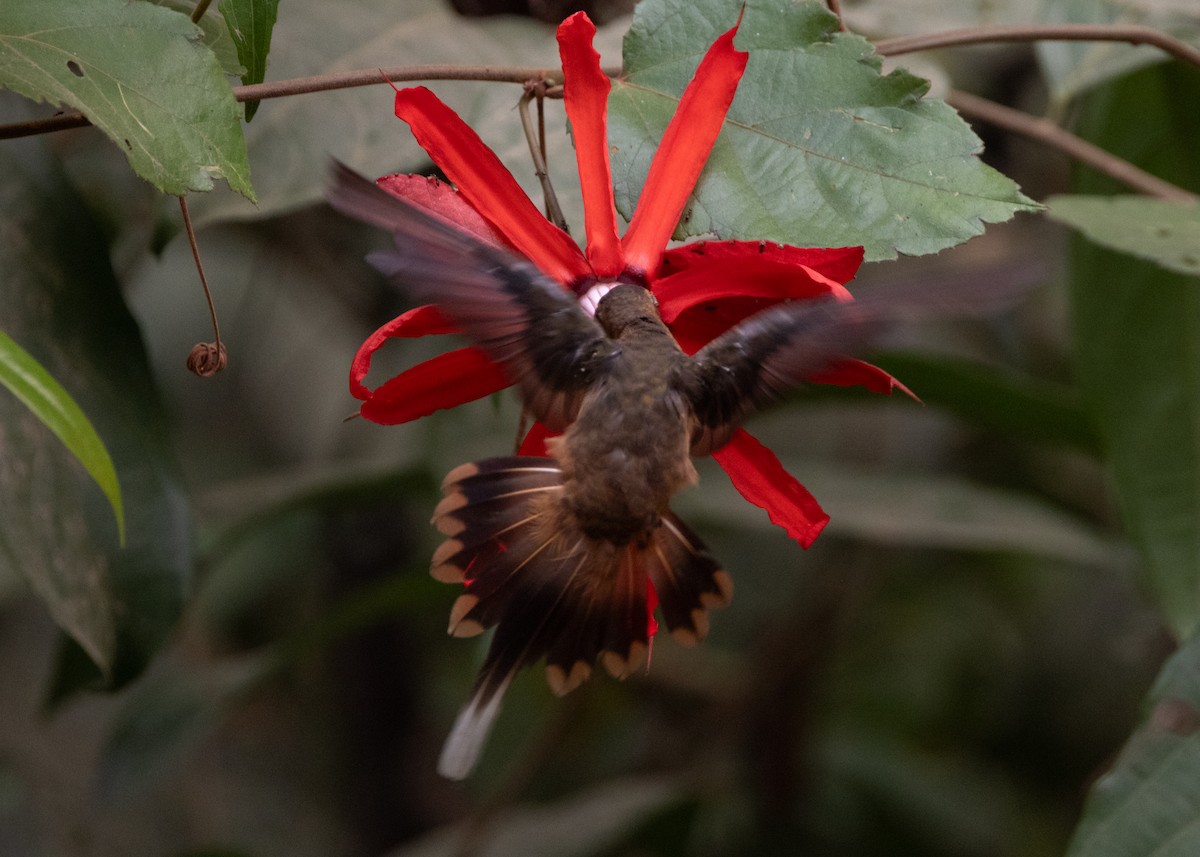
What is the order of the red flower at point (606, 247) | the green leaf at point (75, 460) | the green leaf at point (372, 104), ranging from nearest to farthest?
the red flower at point (606, 247) → the green leaf at point (75, 460) → the green leaf at point (372, 104)

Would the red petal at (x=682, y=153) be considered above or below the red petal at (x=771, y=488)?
above

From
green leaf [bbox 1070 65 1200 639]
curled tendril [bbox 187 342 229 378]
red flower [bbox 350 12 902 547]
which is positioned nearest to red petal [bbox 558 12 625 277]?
red flower [bbox 350 12 902 547]

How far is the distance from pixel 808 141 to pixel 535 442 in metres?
0.27

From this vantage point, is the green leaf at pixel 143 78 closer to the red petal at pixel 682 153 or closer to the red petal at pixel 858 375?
the red petal at pixel 682 153

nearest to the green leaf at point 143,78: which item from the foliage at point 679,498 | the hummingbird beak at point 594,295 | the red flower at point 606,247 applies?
the foliage at point 679,498

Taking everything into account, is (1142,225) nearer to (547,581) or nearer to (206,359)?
(547,581)

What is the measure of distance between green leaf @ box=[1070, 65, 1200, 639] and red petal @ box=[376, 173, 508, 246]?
87 cm

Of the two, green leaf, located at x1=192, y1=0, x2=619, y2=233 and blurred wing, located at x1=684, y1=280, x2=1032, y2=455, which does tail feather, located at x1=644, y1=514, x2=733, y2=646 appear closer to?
blurred wing, located at x1=684, y1=280, x2=1032, y2=455

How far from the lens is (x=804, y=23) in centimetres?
80

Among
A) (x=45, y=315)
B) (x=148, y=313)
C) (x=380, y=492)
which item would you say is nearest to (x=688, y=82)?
(x=45, y=315)

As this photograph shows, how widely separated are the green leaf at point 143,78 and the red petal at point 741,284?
→ 26cm

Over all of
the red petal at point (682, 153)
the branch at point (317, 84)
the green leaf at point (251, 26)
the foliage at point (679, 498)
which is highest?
the green leaf at point (251, 26)

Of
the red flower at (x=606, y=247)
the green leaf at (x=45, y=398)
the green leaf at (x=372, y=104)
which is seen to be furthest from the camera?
the green leaf at (x=372, y=104)

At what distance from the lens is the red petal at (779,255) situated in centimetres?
75
